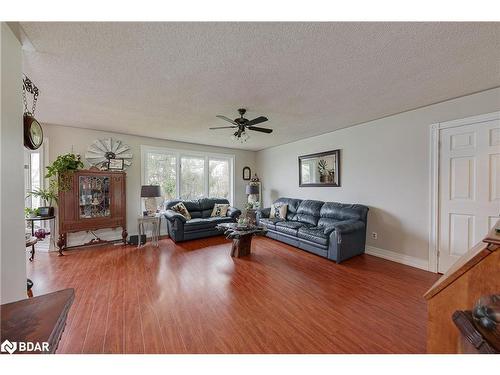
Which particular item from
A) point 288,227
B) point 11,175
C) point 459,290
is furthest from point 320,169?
point 11,175

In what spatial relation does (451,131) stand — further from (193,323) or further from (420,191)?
(193,323)

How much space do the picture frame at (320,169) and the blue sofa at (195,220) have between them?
197 centimetres

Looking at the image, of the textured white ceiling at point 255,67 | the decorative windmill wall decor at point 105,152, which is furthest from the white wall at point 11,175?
the decorative windmill wall decor at point 105,152

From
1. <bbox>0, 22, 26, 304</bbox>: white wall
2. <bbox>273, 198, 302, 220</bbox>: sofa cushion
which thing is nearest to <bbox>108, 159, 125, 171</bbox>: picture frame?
<bbox>0, 22, 26, 304</bbox>: white wall

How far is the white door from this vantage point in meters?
→ 2.41

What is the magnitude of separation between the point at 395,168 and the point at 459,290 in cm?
265

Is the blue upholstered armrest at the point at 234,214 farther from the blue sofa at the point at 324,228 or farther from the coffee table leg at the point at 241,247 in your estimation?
the coffee table leg at the point at 241,247

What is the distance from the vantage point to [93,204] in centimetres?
393

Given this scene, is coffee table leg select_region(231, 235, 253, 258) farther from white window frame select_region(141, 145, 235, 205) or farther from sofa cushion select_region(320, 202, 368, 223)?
white window frame select_region(141, 145, 235, 205)

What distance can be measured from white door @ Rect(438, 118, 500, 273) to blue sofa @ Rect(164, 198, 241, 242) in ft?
12.9

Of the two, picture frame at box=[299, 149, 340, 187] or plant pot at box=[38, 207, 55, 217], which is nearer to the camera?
plant pot at box=[38, 207, 55, 217]
